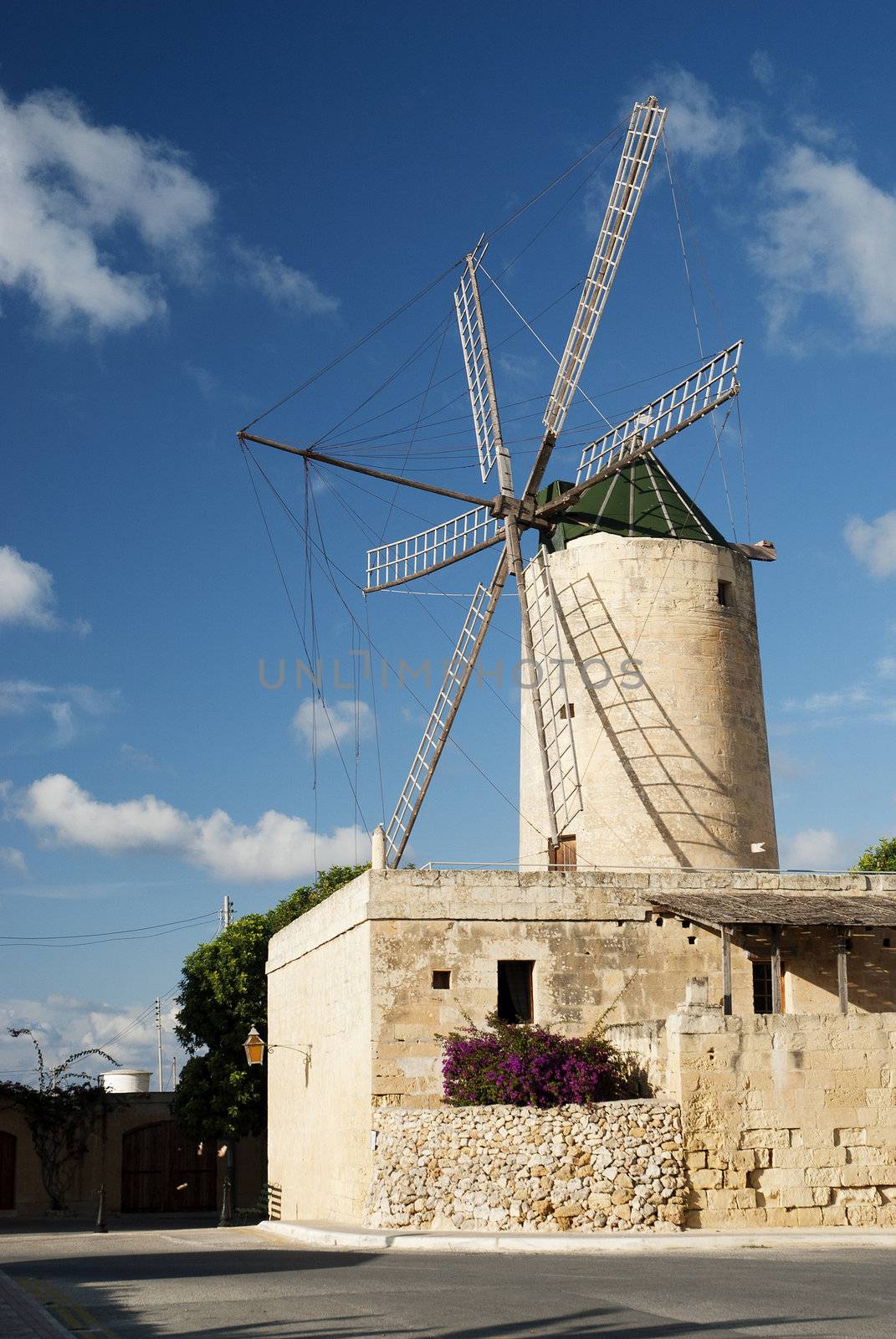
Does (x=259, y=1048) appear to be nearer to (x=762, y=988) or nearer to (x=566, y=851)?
(x=566, y=851)

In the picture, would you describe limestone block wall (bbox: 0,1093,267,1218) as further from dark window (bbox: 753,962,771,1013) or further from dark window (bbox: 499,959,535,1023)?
dark window (bbox: 753,962,771,1013)

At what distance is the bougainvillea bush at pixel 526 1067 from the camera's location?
53.6 feet

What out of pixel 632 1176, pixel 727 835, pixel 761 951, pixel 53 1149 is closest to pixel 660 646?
pixel 727 835

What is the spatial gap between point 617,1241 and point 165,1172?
21.7 meters

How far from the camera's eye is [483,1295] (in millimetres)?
9891

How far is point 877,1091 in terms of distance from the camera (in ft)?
53.8

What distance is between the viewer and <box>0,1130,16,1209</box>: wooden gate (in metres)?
30.9

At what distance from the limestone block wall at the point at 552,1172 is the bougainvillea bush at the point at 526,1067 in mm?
325

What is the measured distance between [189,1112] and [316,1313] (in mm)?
22023

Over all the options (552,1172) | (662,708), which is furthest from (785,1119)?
(662,708)

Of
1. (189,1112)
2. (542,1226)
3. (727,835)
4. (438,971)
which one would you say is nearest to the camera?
(542,1226)

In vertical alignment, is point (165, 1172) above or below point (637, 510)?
below

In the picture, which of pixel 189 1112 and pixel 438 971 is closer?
pixel 438 971

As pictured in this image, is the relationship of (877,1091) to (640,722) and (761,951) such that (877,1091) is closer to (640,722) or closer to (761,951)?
(761,951)
